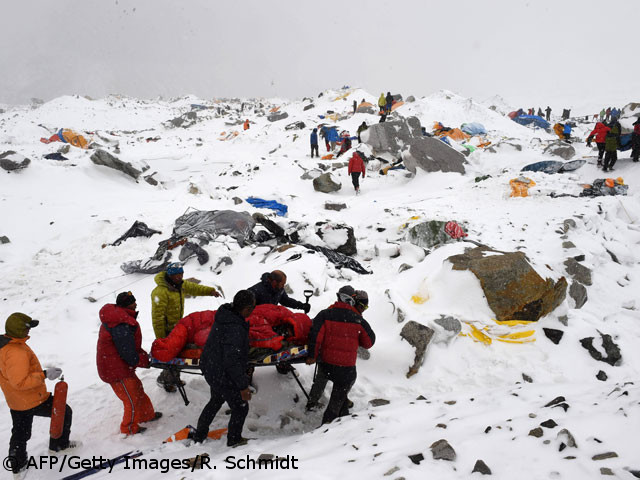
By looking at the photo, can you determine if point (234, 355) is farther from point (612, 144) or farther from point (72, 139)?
point (72, 139)

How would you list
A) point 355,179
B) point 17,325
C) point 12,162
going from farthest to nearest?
point 355,179 → point 12,162 → point 17,325

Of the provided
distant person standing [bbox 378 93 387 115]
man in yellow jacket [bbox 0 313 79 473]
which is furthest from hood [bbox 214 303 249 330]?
distant person standing [bbox 378 93 387 115]

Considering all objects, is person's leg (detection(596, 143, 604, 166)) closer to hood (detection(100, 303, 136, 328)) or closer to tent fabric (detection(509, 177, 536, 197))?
tent fabric (detection(509, 177, 536, 197))

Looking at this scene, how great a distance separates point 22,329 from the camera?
129 inches

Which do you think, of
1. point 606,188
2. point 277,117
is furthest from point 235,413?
point 277,117

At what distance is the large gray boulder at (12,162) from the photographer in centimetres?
1271

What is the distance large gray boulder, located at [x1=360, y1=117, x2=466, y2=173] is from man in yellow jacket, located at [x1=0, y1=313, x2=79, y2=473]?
1374cm

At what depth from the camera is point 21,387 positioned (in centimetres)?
327

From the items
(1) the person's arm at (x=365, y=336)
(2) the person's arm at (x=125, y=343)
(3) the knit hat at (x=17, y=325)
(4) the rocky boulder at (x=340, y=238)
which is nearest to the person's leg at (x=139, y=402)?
(2) the person's arm at (x=125, y=343)

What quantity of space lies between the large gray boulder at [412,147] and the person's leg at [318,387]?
11998 millimetres

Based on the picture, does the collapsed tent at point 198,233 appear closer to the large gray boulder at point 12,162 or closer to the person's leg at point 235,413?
the person's leg at point 235,413

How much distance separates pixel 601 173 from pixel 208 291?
1401 centimetres

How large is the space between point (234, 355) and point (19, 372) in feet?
6.98

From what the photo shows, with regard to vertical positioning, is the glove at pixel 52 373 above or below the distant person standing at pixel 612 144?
below
